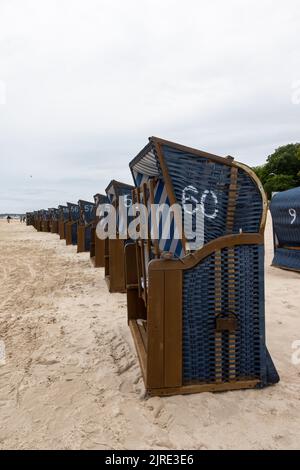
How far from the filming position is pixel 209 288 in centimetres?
268

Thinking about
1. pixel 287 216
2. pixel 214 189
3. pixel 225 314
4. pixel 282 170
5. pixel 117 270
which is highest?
pixel 282 170

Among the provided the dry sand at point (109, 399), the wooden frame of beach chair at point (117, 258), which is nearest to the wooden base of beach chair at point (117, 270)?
the wooden frame of beach chair at point (117, 258)

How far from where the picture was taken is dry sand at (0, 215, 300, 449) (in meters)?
2.22

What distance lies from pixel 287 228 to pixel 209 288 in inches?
232

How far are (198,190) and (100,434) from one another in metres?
1.80

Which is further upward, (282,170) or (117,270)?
(282,170)

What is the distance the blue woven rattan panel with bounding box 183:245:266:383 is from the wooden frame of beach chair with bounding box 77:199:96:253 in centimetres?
1053

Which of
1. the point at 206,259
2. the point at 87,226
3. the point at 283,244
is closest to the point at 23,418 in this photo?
the point at 206,259

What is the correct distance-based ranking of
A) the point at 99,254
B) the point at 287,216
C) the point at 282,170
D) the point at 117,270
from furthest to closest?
the point at 282,170 < the point at 99,254 < the point at 287,216 < the point at 117,270

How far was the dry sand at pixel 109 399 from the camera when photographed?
2225 mm

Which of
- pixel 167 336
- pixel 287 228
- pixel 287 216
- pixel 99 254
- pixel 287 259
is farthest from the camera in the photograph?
pixel 99 254

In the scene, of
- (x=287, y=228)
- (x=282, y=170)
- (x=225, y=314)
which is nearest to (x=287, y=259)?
(x=287, y=228)

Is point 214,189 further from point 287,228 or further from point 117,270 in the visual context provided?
point 287,228

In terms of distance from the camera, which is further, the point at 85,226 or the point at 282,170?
the point at 282,170
